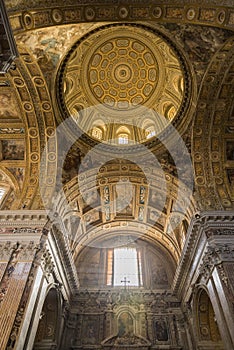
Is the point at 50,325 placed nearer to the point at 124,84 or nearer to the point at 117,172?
the point at 117,172

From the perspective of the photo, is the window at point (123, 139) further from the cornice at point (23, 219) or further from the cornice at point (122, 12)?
the cornice at point (122, 12)

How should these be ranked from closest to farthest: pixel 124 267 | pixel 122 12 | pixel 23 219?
pixel 122 12 < pixel 23 219 < pixel 124 267

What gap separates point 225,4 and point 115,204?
38.1 ft

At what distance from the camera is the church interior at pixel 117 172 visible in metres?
8.70

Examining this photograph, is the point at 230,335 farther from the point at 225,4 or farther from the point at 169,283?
the point at 225,4

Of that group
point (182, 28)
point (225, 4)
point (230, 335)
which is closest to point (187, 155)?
point (182, 28)

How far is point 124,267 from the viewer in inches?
669

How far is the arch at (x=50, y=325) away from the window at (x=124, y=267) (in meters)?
4.28

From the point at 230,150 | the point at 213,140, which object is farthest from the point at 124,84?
the point at 230,150

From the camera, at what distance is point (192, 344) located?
12.5 metres

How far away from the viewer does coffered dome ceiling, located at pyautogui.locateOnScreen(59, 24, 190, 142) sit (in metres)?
12.7

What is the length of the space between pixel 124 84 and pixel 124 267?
11.5 m

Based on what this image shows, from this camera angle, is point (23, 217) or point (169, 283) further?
point (169, 283)

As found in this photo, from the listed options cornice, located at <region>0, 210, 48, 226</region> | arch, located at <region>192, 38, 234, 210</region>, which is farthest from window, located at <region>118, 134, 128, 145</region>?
cornice, located at <region>0, 210, 48, 226</region>
